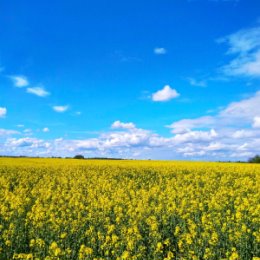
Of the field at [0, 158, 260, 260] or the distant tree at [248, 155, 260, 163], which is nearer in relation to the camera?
the field at [0, 158, 260, 260]

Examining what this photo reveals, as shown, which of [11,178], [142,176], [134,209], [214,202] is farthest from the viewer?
[142,176]

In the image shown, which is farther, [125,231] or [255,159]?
[255,159]

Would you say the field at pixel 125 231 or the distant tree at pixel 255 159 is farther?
the distant tree at pixel 255 159

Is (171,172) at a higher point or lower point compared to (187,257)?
higher

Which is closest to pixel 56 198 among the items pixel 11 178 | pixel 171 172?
pixel 11 178

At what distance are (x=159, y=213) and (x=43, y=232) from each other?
13.3 ft

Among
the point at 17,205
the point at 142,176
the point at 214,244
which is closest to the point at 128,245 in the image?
the point at 214,244

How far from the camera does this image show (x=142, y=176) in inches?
1013

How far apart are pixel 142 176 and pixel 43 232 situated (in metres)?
16.2

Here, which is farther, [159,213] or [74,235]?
[159,213]

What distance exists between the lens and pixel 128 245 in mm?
8102

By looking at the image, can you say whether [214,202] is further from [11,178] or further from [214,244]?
[11,178]

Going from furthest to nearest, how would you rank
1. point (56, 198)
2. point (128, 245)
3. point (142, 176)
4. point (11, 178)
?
point (142, 176) < point (11, 178) < point (56, 198) < point (128, 245)

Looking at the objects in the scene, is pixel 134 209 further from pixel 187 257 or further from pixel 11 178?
pixel 11 178
